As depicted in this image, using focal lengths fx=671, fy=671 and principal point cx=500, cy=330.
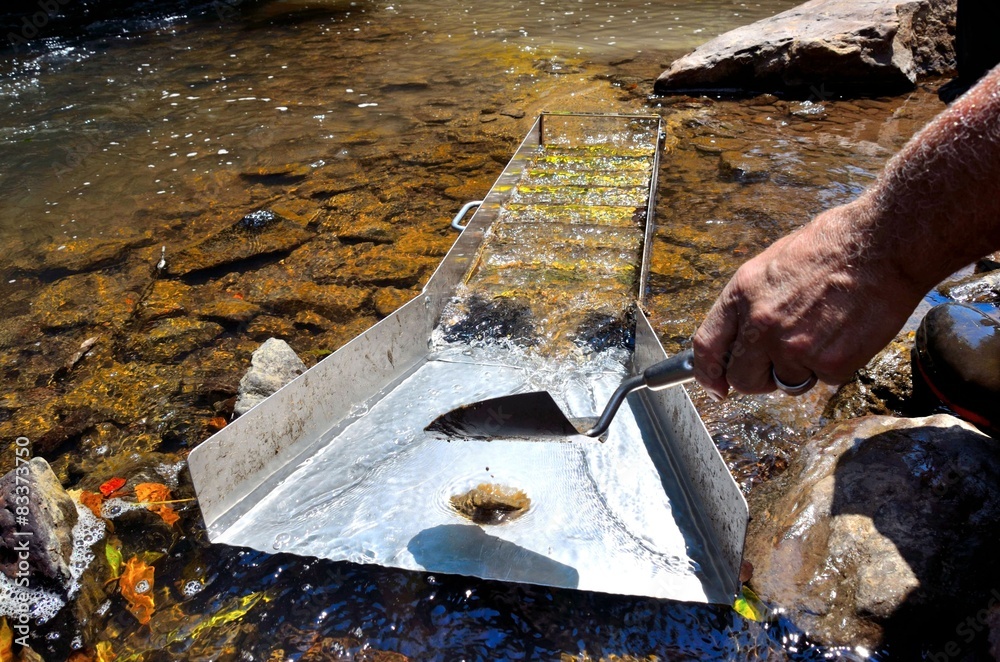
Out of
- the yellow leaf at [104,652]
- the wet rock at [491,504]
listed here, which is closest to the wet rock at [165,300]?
the yellow leaf at [104,652]

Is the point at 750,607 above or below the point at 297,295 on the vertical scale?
below

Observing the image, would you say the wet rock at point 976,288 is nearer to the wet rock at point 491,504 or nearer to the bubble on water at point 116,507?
the wet rock at point 491,504

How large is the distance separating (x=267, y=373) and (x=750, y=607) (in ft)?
7.93

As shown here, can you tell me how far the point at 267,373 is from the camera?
337 cm

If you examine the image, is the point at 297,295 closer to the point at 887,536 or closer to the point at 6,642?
the point at 6,642

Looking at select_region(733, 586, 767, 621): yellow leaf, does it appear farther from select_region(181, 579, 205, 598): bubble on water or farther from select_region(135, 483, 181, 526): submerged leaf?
select_region(135, 483, 181, 526): submerged leaf

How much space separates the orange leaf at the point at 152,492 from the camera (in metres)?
2.91

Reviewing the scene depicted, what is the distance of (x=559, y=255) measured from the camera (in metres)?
4.32

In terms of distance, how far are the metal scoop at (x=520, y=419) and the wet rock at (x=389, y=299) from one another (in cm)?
197

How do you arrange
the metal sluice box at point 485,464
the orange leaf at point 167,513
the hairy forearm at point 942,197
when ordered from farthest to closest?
the orange leaf at point 167,513 → the metal sluice box at point 485,464 → the hairy forearm at point 942,197

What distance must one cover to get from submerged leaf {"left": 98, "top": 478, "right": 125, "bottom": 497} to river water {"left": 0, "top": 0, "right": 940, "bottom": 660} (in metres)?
0.10

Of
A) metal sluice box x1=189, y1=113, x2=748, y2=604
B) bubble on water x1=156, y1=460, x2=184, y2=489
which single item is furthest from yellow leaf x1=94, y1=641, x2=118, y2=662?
bubble on water x1=156, y1=460, x2=184, y2=489

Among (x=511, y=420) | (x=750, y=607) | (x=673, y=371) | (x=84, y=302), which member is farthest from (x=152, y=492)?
(x=750, y=607)

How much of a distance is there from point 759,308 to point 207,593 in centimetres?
211
